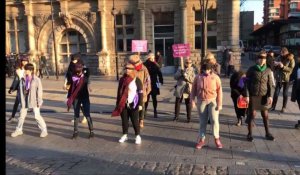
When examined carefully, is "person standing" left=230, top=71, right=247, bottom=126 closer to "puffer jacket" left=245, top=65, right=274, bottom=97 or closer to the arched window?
"puffer jacket" left=245, top=65, right=274, bottom=97

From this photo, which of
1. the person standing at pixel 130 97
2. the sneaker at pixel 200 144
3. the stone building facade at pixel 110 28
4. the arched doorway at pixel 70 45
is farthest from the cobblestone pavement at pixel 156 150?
the arched doorway at pixel 70 45

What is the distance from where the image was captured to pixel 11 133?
31.2ft

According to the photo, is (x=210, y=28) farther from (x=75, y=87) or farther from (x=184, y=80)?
(x=75, y=87)

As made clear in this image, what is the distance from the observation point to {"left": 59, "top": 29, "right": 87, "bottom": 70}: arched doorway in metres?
27.5

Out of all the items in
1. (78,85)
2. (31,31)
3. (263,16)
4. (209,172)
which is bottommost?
(209,172)

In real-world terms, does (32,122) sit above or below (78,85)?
below

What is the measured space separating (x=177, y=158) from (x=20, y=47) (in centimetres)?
2488

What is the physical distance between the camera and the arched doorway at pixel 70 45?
27.5 metres

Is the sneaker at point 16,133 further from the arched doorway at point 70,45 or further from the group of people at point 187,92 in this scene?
the arched doorway at point 70,45

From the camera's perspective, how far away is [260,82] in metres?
8.05

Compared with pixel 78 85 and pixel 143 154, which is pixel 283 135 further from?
pixel 78 85

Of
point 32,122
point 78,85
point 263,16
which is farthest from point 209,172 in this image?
point 263,16

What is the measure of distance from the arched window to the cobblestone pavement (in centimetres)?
1692

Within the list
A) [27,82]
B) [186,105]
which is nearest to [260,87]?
[186,105]
